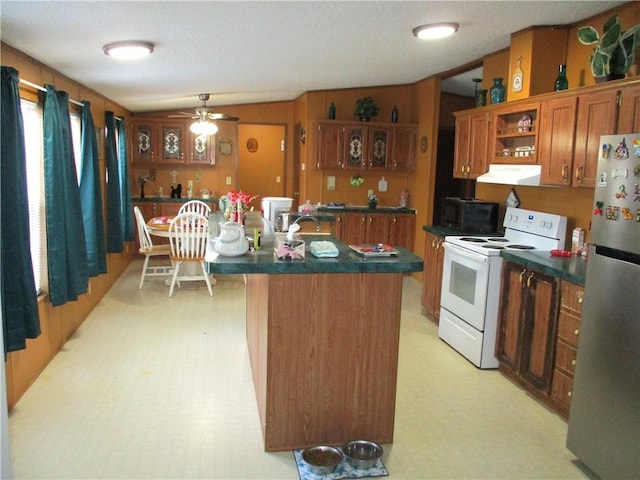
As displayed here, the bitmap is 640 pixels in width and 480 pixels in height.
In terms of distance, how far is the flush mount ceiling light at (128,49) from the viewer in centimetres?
318

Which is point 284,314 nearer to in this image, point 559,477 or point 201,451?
point 201,451

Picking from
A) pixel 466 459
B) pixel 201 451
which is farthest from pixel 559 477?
pixel 201 451

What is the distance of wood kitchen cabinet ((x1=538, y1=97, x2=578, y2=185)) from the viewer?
3.51 meters

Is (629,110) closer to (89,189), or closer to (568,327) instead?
(568,327)

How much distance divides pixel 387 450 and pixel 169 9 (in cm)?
256

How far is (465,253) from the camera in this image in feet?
13.3

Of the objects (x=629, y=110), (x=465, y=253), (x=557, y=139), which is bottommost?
(x=465, y=253)

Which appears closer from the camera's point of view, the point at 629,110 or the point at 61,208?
the point at 629,110

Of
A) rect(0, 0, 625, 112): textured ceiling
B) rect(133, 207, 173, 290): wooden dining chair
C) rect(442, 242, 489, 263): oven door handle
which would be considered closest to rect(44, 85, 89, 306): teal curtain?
rect(0, 0, 625, 112): textured ceiling

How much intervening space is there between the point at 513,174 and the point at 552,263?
975 millimetres

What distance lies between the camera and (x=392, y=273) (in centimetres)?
270

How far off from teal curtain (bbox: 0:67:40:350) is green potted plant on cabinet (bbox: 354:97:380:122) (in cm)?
455

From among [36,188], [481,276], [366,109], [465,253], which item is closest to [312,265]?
[481,276]

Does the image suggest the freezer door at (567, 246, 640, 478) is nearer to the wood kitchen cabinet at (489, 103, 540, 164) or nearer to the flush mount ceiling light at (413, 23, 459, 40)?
the wood kitchen cabinet at (489, 103, 540, 164)
